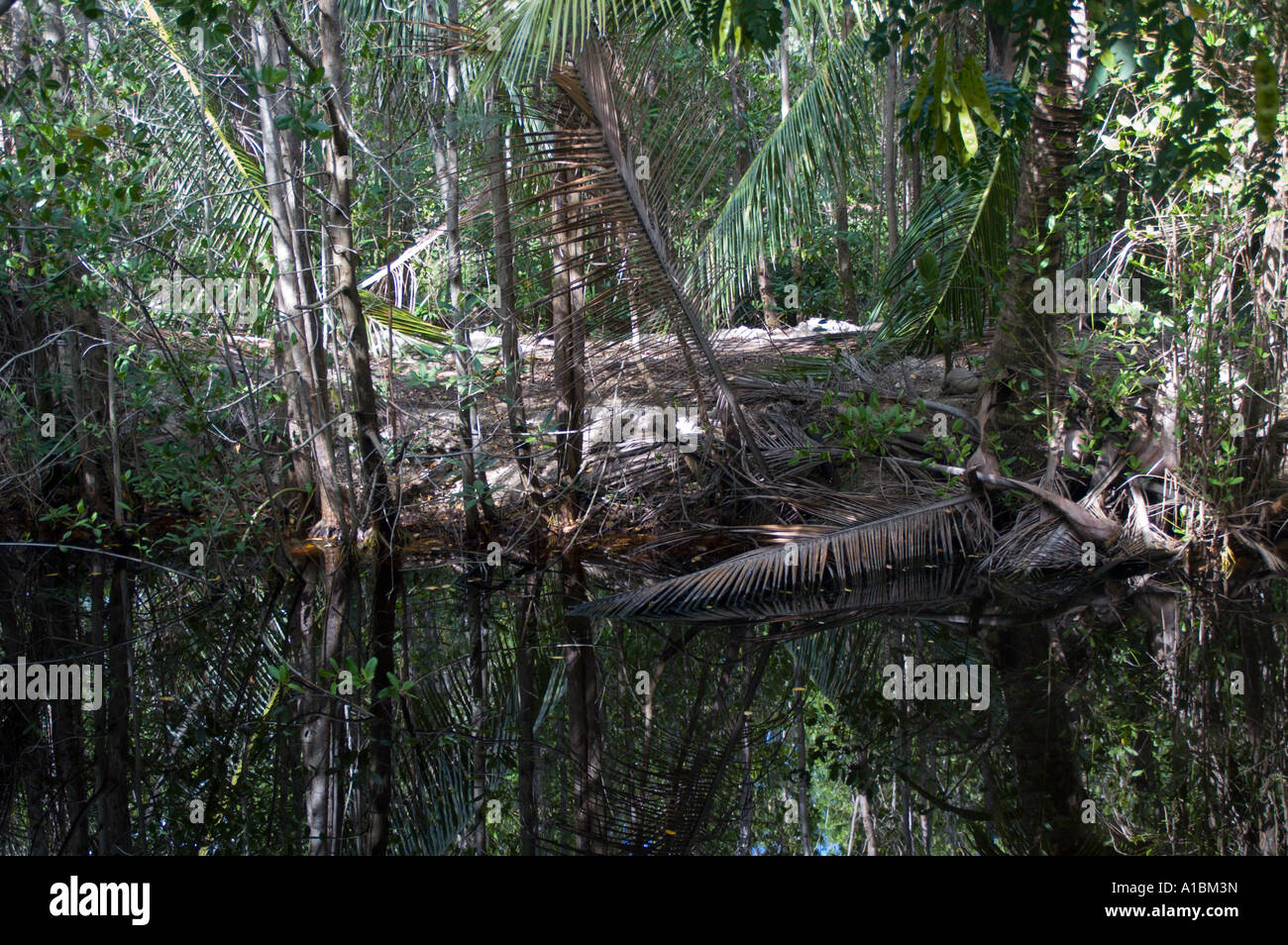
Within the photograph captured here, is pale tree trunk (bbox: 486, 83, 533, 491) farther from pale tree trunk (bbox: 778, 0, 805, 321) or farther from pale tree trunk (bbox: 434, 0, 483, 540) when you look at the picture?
pale tree trunk (bbox: 778, 0, 805, 321)

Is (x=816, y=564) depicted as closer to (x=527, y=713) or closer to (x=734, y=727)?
(x=734, y=727)

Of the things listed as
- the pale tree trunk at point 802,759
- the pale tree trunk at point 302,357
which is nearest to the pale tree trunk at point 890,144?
the pale tree trunk at point 302,357

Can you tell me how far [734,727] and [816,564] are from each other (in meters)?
2.33

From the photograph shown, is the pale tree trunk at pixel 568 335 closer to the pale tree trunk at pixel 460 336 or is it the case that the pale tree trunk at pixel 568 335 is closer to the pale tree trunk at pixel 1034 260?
the pale tree trunk at pixel 460 336

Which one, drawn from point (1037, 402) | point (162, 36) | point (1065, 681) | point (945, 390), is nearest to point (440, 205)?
point (162, 36)

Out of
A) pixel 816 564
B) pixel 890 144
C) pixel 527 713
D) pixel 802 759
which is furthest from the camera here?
pixel 890 144

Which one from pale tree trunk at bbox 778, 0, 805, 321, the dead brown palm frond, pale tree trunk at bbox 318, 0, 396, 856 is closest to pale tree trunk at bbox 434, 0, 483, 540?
pale tree trunk at bbox 318, 0, 396, 856

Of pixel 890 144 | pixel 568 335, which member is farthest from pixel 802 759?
pixel 890 144

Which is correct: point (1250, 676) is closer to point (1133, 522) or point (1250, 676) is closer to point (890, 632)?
point (890, 632)

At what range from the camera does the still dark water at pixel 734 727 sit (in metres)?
3.96

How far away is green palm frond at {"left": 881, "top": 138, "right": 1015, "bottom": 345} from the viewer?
8.19m

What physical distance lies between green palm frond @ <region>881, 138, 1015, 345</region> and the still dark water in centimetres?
250

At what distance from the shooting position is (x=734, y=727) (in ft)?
16.1

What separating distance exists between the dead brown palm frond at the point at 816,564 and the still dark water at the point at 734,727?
0.66ft
